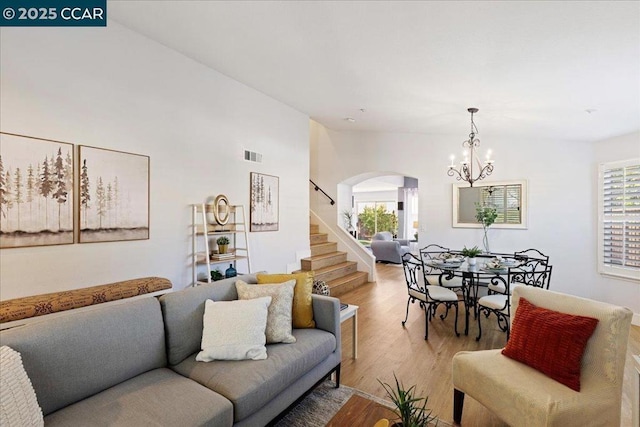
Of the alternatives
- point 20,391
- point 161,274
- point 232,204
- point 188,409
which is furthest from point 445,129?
point 20,391

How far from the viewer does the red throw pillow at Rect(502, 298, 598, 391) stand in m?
1.77

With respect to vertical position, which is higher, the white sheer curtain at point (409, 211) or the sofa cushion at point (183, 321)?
the white sheer curtain at point (409, 211)

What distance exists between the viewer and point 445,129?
534 centimetres

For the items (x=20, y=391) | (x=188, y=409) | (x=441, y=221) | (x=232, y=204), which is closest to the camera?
(x=20, y=391)

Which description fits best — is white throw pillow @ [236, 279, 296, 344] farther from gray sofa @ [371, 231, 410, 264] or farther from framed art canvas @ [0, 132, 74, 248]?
gray sofa @ [371, 231, 410, 264]

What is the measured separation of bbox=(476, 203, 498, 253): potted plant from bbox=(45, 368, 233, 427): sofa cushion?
196 inches

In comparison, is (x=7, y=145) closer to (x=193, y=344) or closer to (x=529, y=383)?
(x=193, y=344)

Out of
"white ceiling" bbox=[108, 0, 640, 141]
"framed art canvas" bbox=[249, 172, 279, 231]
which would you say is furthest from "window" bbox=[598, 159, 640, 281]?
"framed art canvas" bbox=[249, 172, 279, 231]

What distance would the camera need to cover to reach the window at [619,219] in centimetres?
415

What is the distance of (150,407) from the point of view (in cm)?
155

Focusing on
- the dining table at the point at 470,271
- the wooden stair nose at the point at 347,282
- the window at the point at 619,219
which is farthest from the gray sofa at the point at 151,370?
the window at the point at 619,219

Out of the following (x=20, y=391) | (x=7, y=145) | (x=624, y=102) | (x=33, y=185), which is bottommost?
(x=20, y=391)

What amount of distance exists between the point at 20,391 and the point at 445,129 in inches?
226

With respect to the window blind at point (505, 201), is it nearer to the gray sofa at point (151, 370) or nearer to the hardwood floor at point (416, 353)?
the hardwood floor at point (416, 353)
